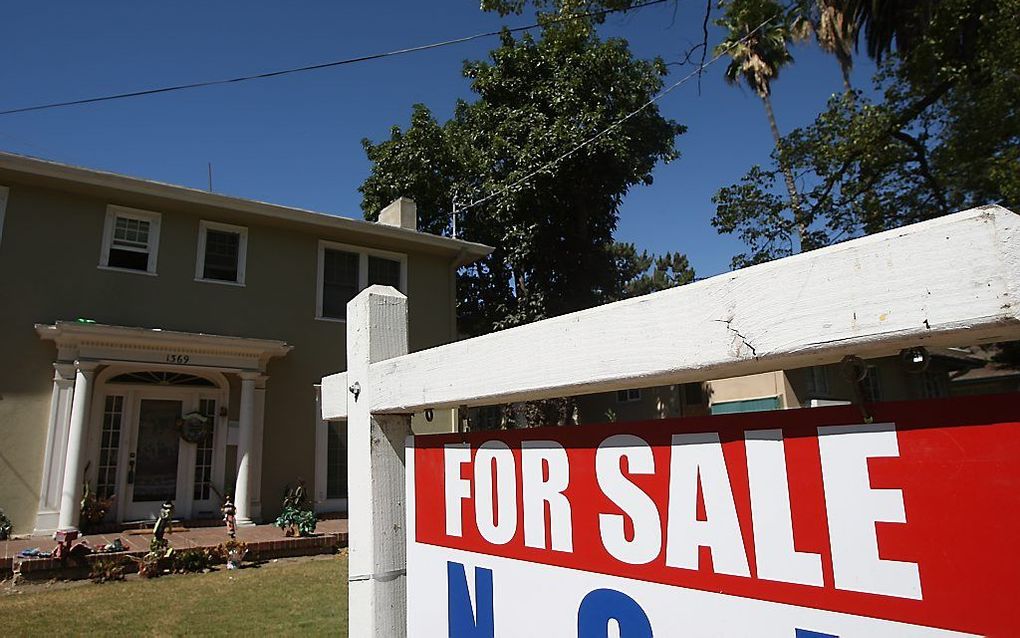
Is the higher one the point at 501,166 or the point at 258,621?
the point at 501,166

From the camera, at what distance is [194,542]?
932 centimetres

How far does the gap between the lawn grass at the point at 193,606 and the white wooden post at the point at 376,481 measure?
155 inches

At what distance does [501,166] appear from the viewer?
19.4 m

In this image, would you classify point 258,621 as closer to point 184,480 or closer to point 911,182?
point 184,480

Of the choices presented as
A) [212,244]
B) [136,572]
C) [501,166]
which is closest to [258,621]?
[136,572]

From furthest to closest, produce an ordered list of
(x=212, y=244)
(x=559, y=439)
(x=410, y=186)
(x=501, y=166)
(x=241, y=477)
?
(x=410, y=186), (x=501, y=166), (x=212, y=244), (x=241, y=477), (x=559, y=439)

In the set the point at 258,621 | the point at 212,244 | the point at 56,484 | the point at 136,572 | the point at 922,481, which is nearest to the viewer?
the point at 922,481

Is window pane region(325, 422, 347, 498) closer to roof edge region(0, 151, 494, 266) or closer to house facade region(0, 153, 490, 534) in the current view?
house facade region(0, 153, 490, 534)

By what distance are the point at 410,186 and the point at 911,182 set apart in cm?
1406

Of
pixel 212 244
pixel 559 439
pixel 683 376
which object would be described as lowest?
pixel 559 439

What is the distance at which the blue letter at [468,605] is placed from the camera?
187 cm

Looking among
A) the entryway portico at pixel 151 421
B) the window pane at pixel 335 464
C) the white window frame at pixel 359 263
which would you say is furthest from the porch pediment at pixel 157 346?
the window pane at pixel 335 464

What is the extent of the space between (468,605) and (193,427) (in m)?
11.4

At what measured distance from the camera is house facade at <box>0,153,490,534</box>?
10.2 metres
